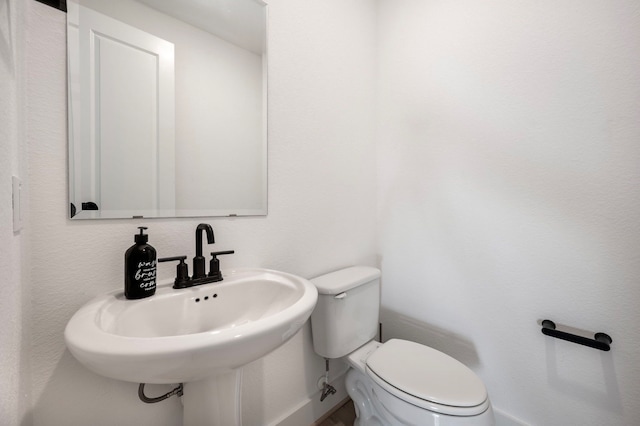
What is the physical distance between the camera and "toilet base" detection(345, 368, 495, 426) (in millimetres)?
751

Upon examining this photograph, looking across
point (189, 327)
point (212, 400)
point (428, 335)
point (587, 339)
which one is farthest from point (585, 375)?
point (189, 327)

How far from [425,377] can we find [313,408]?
628 millimetres

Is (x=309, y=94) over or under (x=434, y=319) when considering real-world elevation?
over

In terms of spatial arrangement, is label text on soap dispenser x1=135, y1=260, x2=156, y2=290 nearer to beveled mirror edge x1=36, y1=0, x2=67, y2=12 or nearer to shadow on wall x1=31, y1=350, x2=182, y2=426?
shadow on wall x1=31, y1=350, x2=182, y2=426

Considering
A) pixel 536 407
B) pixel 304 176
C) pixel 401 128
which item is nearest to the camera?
pixel 536 407

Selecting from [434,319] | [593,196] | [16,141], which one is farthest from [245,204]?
[593,196]

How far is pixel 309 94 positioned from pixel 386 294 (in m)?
1.25

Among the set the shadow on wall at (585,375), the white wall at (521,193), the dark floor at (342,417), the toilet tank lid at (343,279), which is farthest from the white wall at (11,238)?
the shadow on wall at (585,375)

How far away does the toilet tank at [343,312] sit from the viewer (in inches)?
42.1

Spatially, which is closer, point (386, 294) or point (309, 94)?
→ point (309, 94)

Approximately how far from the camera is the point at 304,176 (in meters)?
1.15

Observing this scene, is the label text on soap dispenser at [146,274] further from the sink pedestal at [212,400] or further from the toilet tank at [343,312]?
the toilet tank at [343,312]

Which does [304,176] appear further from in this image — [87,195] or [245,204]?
[87,195]

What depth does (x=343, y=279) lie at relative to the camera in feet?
3.77
